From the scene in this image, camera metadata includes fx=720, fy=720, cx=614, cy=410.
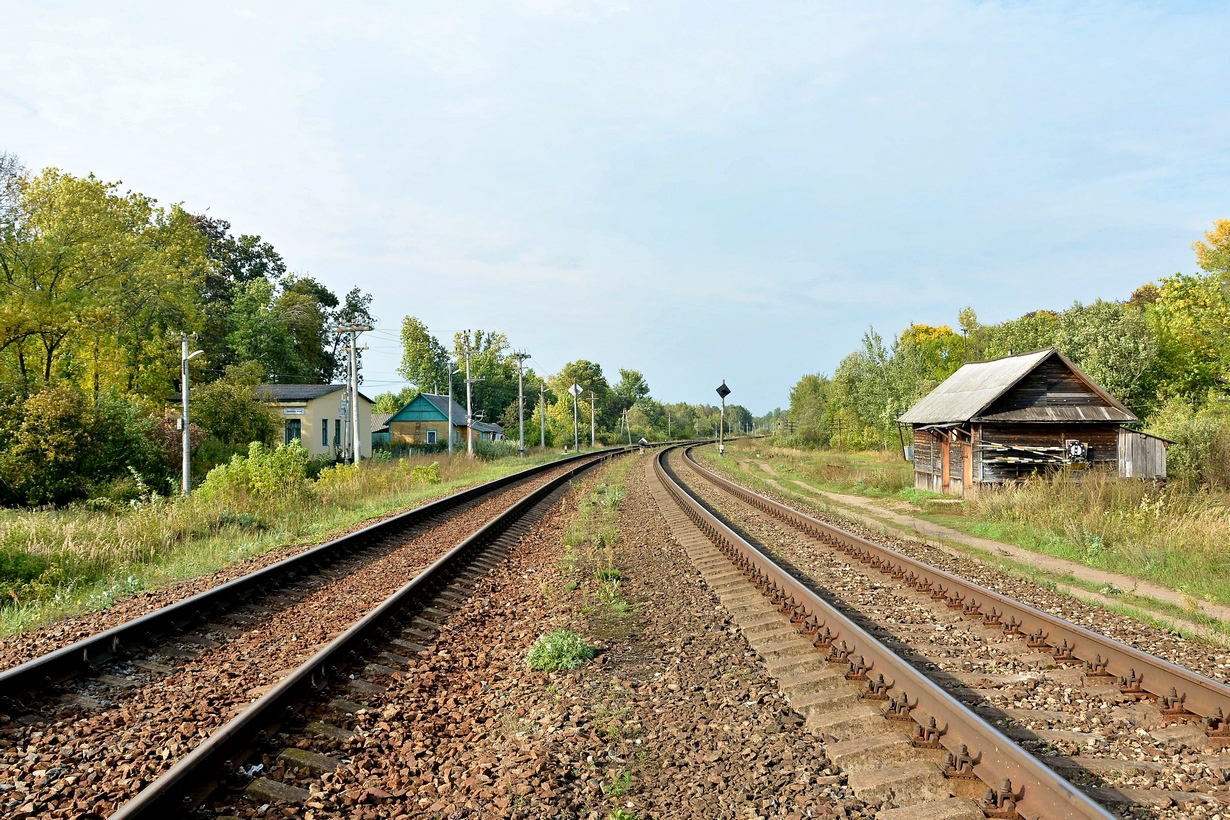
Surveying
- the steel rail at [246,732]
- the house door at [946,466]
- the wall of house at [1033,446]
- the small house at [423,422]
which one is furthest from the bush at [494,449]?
the steel rail at [246,732]

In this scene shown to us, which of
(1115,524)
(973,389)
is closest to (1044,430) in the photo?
(973,389)

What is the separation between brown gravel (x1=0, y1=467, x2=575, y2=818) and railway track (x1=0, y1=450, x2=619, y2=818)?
0.03 ft

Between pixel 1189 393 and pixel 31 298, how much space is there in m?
50.1

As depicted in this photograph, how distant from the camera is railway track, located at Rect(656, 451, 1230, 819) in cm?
374

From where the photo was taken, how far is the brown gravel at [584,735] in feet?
12.4

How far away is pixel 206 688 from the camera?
5254mm

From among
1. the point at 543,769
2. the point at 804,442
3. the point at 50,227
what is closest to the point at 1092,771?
the point at 543,769

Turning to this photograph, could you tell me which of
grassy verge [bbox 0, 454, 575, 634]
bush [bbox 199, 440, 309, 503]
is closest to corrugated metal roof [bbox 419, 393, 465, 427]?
grassy verge [bbox 0, 454, 575, 634]

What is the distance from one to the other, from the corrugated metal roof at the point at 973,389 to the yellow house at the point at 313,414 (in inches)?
1186

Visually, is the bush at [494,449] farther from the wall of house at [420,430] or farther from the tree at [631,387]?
the tree at [631,387]

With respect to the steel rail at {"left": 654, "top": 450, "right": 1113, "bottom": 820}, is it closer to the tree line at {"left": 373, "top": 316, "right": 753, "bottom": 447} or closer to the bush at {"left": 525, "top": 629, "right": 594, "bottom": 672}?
the bush at {"left": 525, "top": 629, "right": 594, "bottom": 672}

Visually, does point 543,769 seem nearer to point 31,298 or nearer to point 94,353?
point 31,298

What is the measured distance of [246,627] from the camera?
6.95 metres

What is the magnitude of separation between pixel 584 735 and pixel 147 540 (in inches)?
453
